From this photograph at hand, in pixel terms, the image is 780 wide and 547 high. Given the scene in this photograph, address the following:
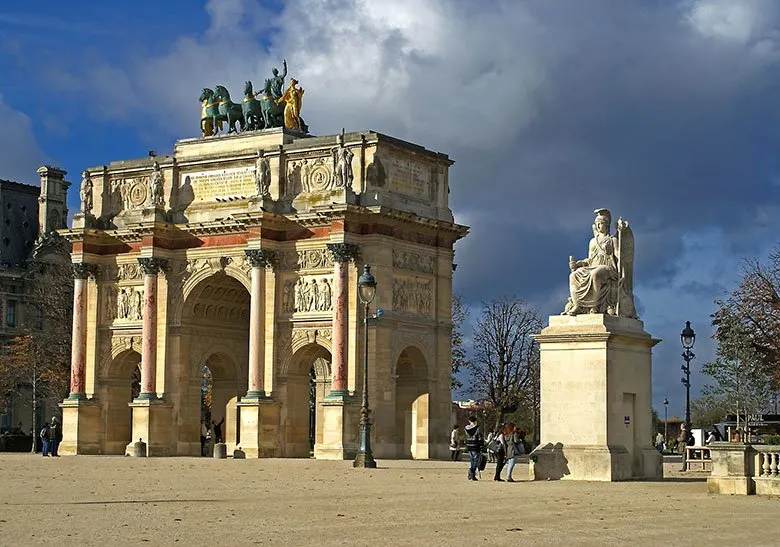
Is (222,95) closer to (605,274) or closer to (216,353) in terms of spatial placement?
(216,353)

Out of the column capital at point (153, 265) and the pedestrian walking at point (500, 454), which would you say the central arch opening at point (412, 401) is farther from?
the pedestrian walking at point (500, 454)

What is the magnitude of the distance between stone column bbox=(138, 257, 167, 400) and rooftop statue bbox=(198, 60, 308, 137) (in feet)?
20.7

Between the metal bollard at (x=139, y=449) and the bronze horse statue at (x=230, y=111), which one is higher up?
the bronze horse statue at (x=230, y=111)

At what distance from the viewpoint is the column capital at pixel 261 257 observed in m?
62.5


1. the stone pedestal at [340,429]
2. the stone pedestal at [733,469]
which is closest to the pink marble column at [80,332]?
the stone pedestal at [340,429]

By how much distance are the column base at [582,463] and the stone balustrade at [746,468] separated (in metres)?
4.44

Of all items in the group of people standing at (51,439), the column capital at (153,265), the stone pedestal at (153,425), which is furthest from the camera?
the column capital at (153,265)

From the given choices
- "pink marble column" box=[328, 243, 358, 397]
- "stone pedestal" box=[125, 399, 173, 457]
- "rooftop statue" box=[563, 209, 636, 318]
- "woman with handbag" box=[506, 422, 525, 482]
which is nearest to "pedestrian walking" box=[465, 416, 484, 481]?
"woman with handbag" box=[506, 422, 525, 482]

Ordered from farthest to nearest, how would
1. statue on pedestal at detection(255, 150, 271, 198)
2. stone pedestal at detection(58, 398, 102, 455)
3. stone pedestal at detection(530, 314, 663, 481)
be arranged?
stone pedestal at detection(58, 398, 102, 455) → statue on pedestal at detection(255, 150, 271, 198) → stone pedestal at detection(530, 314, 663, 481)

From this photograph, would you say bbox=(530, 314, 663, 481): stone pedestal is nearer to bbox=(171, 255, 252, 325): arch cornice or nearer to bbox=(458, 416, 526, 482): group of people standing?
bbox=(458, 416, 526, 482): group of people standing

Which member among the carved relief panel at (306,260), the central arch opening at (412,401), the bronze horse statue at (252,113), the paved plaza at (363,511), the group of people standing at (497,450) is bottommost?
the paved plaza at (363,511)

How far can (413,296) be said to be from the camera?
207 feet

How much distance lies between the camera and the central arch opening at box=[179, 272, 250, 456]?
218 ft

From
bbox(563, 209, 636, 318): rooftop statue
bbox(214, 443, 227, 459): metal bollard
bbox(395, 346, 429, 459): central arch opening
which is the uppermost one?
bbox(563, 209, 636, 318): rooftop statue
